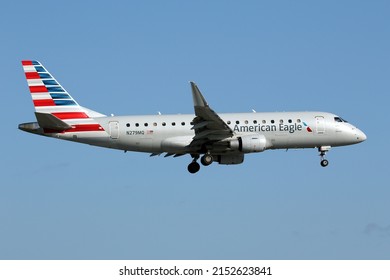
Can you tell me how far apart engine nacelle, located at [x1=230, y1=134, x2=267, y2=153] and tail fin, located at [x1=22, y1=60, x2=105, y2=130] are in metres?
12.8

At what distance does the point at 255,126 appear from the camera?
86.9 metres

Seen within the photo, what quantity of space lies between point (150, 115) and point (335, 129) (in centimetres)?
1709

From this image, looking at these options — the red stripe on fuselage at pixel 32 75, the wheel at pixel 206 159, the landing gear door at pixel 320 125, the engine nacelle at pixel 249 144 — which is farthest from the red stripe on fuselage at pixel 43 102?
the landing gear door at pixel 320 125

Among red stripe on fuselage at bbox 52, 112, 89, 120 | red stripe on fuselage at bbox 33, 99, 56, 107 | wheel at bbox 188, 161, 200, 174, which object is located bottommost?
wheel at bbox 188, 161, 200, 174

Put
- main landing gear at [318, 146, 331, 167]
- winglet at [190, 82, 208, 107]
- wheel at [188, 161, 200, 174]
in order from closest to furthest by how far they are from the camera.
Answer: winglet at [190, 82, 208, 107]
wheel at [188, 161, 200, 174]
main landing gear at [318, 146, 331, 167]

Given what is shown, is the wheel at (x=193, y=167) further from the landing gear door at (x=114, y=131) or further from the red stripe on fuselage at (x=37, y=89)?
the red stripe on fuselage at (x=37, y=89)

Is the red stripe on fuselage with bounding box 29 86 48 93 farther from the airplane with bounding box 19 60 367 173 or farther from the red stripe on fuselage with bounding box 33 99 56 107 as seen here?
the red stripe on fuselage with bounding box 33 99 56 107

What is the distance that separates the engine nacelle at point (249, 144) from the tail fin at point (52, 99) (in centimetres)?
1279

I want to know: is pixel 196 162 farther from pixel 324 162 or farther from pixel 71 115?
pixel 71 115

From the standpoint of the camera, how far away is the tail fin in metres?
87.2

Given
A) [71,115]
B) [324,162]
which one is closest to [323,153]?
[324,162]

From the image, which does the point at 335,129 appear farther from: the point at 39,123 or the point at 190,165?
the point at 39,123

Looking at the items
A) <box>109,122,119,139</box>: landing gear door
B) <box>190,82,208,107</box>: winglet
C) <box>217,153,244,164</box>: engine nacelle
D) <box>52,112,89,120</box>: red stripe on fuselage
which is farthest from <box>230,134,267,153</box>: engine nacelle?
<box>52,112,89,120</box>: red stripe on fuselage
